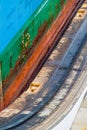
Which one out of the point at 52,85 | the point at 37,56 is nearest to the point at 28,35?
the point at 37,56

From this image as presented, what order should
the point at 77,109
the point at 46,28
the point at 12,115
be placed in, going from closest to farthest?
the point at 12,115 → the point at 77,109 → the point at 46,28

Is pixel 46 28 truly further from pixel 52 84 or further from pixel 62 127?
pixel 62 127

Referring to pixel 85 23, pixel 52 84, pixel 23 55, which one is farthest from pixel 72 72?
pixel 85 23

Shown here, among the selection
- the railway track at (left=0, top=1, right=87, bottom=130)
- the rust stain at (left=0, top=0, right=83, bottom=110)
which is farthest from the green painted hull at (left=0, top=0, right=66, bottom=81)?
the railway track at (left=0, top=1, right=87, bottom=130)

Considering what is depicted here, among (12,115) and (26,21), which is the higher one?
(26,21)

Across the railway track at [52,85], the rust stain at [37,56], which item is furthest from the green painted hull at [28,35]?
the railway track at [52,85]

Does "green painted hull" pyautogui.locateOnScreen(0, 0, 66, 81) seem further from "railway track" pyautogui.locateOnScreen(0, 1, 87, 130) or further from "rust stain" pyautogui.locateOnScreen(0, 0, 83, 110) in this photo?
"railway track" pyautogui.locateOnScreen(0, 1, 87, 130)

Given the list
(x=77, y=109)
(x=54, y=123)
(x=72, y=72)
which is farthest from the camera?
(x=72, y=72)

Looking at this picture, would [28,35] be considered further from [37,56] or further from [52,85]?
[52,85]
